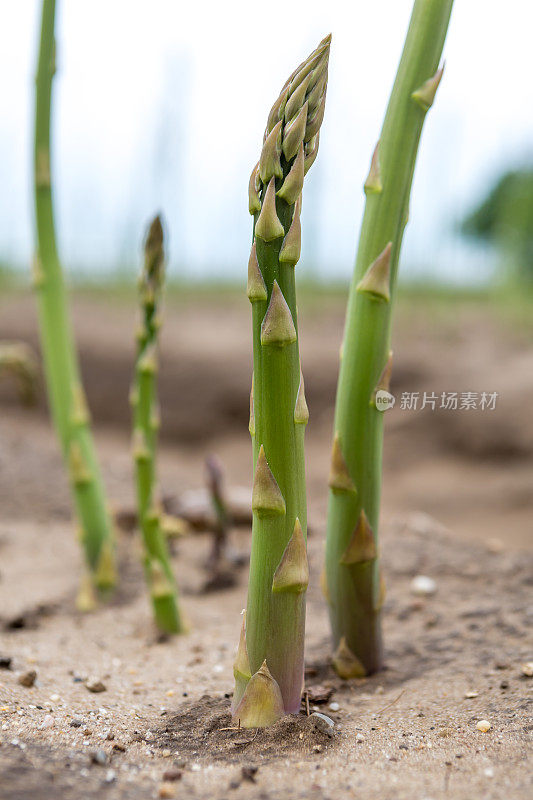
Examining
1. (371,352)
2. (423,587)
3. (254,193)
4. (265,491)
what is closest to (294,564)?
(265,491)

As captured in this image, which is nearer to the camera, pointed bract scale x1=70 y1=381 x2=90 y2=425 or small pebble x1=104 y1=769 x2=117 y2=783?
small pebble x1=104 y1=769 x2=117 y2=783

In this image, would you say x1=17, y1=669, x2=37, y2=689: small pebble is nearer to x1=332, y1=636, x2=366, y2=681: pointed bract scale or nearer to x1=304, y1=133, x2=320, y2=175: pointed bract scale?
x1=332, y1=636, x2=366, y2=681: pointed bract scale

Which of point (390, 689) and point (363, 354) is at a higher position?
point (363, 354)

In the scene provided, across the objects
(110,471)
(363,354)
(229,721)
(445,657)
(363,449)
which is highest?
(363,354)

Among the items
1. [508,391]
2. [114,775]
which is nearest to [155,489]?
[114,775]

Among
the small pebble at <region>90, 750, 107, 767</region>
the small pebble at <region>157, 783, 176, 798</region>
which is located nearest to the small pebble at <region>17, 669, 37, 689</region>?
the small pebble at <region>90, 750, 107, 767</region>

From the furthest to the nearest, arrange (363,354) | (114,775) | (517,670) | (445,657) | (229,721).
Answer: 1. (445,657)
2. (517,670)
3. (363,354)
4. (229,721)
5. (114,775)

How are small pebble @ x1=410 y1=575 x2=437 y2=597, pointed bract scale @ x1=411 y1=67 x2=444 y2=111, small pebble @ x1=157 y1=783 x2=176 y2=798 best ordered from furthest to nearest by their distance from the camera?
small pebble @ x1=410 y1=575 x2=437 y2=597 → pointed bract scale @ x1=411 y1=67 x2=444 y2=111 → small pebble @ x1=157 y1=783 x2=176 y2=798

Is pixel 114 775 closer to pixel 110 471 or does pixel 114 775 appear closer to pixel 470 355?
Answer: pixel 110 471
